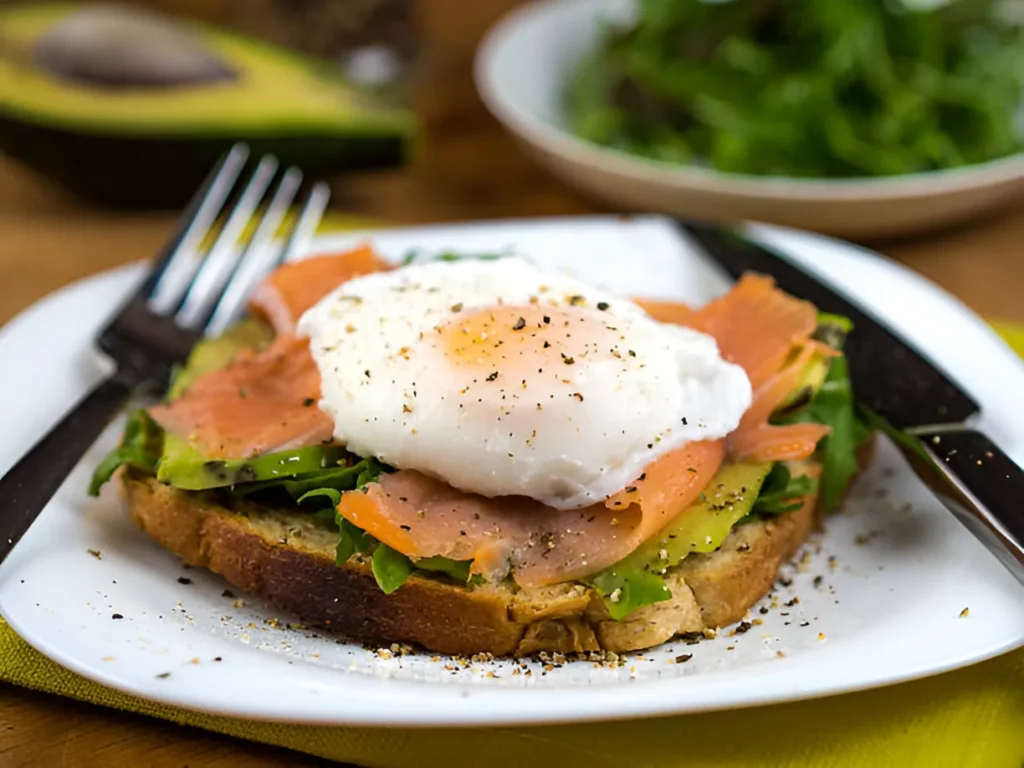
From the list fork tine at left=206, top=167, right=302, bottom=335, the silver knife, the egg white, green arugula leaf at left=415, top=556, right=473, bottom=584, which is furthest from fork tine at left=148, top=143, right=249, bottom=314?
the silver knife

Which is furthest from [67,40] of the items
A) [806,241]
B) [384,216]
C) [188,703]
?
[188,703]

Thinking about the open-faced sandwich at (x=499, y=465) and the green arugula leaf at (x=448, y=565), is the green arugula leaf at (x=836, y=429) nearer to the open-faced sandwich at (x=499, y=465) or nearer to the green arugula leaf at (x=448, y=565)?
the open-faced sandwich at (x=499, y=465)

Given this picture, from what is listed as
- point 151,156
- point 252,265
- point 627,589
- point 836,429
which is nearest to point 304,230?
point 252,265

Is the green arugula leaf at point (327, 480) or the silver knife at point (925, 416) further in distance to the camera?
the green arugula leaf at point (327, 480)

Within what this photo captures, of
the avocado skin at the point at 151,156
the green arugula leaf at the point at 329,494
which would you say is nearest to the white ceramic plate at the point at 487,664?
the green arugula leaf at the point at 329,494

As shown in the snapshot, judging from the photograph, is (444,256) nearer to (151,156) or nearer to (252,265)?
(252,265)

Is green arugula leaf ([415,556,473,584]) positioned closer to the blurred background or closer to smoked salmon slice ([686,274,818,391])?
smoked salmon slice ([686,274,818,391])
